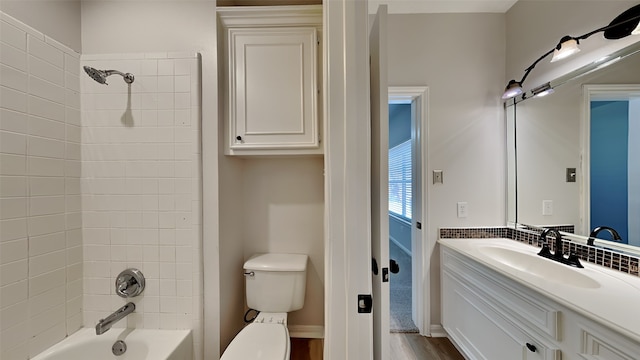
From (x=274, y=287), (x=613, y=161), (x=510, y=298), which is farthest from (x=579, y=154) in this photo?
(x=274, y=287)

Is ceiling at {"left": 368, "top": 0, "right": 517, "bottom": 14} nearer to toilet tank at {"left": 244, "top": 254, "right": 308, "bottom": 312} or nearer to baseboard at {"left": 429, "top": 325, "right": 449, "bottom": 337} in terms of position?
toilet tank at {"left": 244, "top": 254, "right": 308, "bottom": 312}

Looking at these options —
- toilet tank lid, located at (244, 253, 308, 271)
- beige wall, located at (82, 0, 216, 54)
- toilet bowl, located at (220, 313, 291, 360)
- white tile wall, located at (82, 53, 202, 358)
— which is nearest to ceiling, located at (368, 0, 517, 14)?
beige wall, located at (82, 0, 216, 54)

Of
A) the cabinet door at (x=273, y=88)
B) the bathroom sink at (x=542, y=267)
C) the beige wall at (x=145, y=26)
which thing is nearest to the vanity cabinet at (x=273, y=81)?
the cabinet door at (x=273, y=88)

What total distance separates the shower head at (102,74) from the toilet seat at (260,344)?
1.53 m

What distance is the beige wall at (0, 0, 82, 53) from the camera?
3.27 feet

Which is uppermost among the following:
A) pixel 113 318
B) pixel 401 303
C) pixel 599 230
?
pixel 599 230

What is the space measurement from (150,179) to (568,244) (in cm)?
255

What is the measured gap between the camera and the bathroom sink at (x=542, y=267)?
114 centimetres

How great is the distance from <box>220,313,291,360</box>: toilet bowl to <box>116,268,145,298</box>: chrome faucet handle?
0.62 metres

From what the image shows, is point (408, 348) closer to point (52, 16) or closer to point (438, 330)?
point (438, 330)

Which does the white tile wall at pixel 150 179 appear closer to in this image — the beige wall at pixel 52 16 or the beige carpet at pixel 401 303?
the beige wall at pixel 52 16

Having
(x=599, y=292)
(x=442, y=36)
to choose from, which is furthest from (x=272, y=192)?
(x=442, y=36)

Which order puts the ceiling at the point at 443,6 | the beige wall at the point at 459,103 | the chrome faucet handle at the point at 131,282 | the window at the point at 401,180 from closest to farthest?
the chrome faucet handle at the point at 131,282 < the ceiling at the point at 443,6 < the beige wall at the point at 459,103 < the window at the point at 401,180

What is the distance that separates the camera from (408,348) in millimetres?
1725
